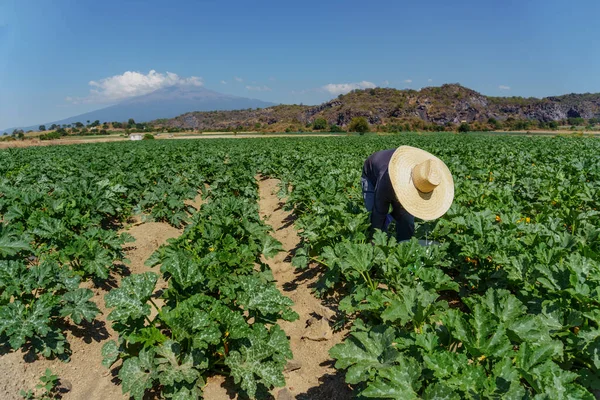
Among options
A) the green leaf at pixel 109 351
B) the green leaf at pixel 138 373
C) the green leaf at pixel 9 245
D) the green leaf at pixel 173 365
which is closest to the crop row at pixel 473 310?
the green leaf at pixel 173 365

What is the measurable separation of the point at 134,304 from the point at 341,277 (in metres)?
2.75

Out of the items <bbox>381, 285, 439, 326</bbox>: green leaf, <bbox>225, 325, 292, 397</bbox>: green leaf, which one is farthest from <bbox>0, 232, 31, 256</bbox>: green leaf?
<bbox>381, 285, 439, 326</bbox>: green leaf

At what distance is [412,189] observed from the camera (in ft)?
14.0

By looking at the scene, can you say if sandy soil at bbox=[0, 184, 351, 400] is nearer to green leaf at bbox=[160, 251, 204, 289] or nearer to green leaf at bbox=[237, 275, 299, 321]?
green leaf at bbox=[237, 275, 299, 321]

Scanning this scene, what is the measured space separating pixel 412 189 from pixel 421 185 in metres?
0.13

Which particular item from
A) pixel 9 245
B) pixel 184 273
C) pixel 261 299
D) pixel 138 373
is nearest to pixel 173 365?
pixel 138 373

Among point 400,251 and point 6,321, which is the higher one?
point 400,251

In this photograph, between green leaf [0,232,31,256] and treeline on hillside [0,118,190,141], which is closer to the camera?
green leaf [0,232,31,256]

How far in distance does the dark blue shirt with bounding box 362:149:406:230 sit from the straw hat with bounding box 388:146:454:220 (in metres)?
0.23

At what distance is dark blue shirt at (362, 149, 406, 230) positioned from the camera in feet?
15.3

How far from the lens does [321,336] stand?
12.8 feet

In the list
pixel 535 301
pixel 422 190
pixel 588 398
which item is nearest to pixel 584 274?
pixel 535 301

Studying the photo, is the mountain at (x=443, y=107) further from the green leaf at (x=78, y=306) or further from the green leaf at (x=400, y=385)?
the green leaf at (x=400, y=385)

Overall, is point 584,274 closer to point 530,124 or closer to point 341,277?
point 341,277
